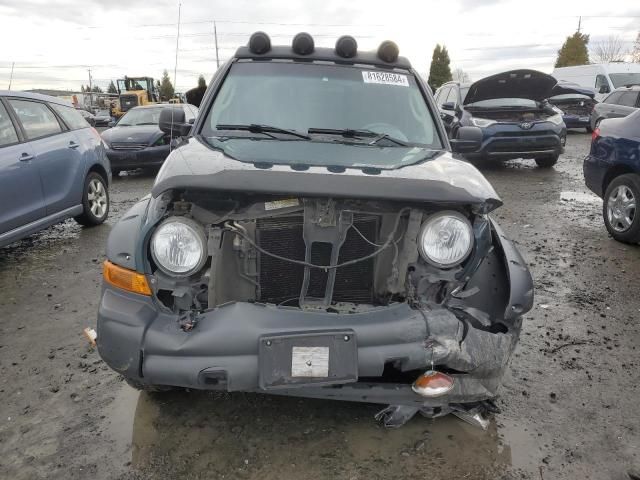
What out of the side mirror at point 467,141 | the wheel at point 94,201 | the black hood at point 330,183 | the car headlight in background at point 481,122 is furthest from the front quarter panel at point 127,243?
the car headlight in background at point 481,122

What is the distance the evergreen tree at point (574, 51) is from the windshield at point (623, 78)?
1116 inches

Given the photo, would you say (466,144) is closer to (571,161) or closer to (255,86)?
(255,86)

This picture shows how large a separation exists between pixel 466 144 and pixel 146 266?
2.58 m

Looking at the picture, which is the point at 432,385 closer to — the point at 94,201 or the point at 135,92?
the point at 94,201

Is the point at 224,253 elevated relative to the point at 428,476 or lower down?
elevated

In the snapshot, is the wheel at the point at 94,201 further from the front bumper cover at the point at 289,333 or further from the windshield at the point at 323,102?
the front bumper cover at the point at 289,333

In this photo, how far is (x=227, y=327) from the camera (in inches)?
87.6

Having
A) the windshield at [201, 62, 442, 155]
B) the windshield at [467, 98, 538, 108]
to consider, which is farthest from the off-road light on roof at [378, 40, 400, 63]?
the windshield at [467, 98, 538, 108]

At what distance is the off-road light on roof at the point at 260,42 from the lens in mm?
3805

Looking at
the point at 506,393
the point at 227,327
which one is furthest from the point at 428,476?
the point at 227,327

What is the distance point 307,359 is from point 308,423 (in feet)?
2.36

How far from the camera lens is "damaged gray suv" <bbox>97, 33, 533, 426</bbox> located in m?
2.22

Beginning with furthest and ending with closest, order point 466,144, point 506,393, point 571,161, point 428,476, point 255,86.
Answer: point 571,161 → point 466,144 → point 255,86 → point 506,393 → point 428,476

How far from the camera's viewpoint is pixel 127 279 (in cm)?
242
